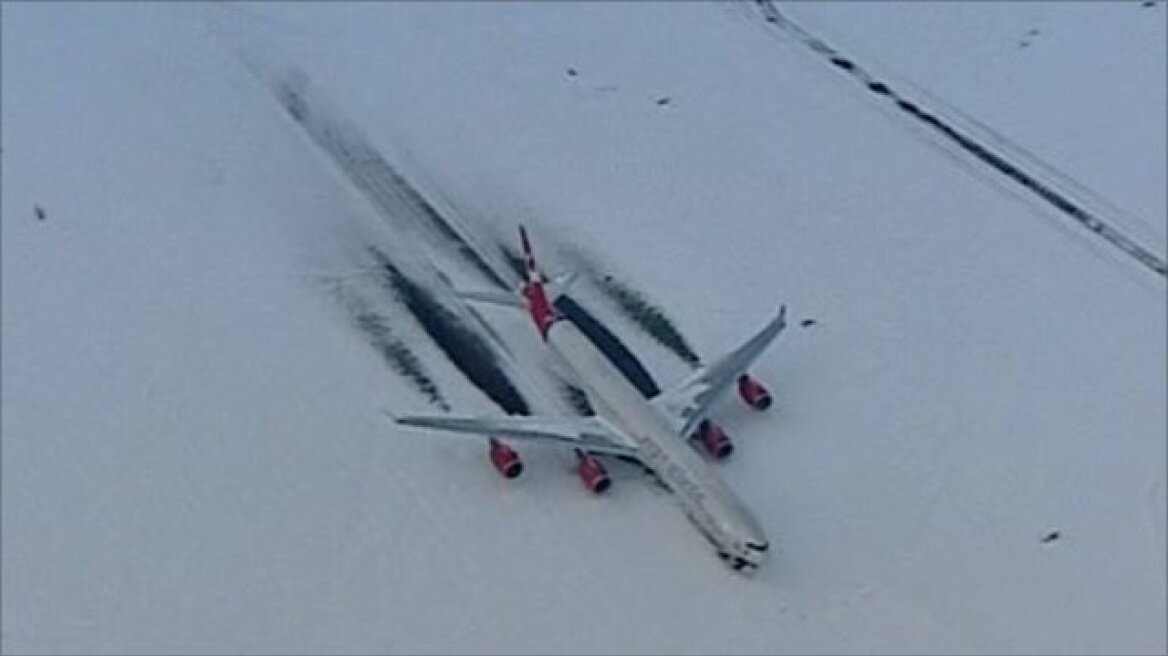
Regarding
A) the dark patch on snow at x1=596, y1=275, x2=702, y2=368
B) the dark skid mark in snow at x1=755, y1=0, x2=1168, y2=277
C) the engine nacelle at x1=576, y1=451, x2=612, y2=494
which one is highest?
the dark skid mark in snow at x1=755, y1=0, x2=1168, y2=277

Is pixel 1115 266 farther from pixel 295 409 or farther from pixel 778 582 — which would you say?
pixel 295 409

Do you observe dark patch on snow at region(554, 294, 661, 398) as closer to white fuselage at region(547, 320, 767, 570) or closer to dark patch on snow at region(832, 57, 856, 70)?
white fuselage at region(547, 320, 767, 570)

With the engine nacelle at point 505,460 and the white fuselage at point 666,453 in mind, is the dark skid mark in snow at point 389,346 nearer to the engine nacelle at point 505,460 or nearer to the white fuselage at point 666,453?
the engine nacelle at point 505,460

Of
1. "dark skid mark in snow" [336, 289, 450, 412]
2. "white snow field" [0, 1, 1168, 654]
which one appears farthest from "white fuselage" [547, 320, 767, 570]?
"dark skid mark in snow" [336, 289, 450, 412]

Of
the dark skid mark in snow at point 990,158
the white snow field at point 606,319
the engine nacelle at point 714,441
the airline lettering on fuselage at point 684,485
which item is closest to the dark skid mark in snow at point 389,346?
the white snow field at point 606,319

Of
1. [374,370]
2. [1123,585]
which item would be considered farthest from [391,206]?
[1123,585]

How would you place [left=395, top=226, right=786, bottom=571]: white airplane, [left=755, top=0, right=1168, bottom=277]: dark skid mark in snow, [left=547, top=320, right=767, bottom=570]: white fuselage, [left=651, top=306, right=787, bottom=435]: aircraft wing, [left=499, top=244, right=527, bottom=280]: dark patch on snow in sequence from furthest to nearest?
1. [left=499, top=244, right=527, bottom=280]: dark patch on snow
2. [left=755, top=0, right=1168, bottom=277]: dark skid mark in snow
3. [left=651, top=306, right=787, bottom=435]: aircraft wing
4. [left=395, top=226, right=786, bottom=571]: white airplane
5. [left=547, top=320, right=767, bottom=570]: white fuselage

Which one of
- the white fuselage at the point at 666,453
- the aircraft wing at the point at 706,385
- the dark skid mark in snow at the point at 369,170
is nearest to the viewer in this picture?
the white fuselage at the point at 666,453

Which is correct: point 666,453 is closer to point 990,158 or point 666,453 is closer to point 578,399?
point 578,399
